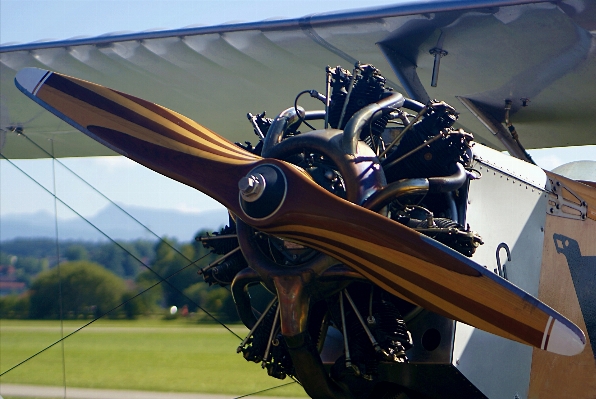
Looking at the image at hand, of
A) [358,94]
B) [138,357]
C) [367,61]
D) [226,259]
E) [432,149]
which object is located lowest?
[138,357]

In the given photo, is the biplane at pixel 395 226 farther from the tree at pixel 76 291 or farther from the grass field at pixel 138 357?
the grass field at pixel 138 357

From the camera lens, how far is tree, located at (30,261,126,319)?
22.1 ft

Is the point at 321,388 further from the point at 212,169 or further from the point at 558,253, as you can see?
the point at 558,253

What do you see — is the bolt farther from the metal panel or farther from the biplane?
the metal panel

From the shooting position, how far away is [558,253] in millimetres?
4723

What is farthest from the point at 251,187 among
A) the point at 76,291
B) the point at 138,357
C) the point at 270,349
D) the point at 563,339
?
the point at 138,357

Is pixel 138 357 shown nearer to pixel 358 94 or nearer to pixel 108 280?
pixel 108 280

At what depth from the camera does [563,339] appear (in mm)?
3268

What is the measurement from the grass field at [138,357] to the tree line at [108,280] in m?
0.18

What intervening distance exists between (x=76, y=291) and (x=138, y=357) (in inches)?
35.5

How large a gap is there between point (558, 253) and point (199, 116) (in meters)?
4.35

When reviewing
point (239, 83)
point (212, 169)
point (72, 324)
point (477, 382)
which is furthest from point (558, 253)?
point (72, 324)

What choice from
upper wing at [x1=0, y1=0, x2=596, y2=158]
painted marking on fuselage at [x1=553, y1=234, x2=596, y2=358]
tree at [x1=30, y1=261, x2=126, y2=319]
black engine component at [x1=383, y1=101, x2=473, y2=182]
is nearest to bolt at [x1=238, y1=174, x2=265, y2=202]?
black engine component at [x1=383, y1=101, x2=473, y2=182]

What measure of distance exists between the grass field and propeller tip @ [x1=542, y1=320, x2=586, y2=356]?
12.8ft
